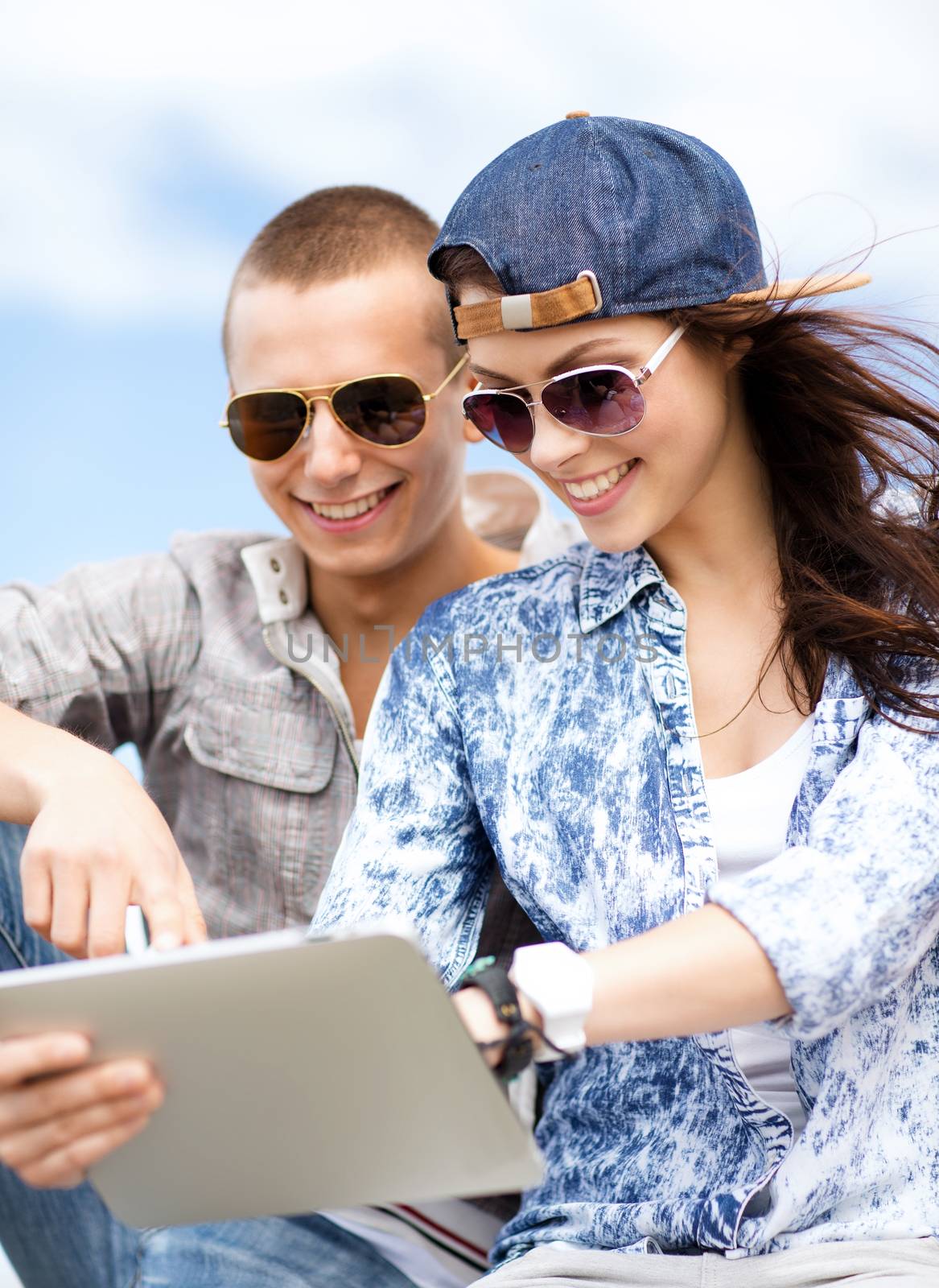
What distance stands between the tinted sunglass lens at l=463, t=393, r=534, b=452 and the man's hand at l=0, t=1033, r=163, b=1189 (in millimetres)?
914

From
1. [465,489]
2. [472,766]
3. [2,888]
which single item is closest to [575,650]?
[472,766]

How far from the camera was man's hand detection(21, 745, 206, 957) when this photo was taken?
150cm

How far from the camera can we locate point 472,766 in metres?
1.80

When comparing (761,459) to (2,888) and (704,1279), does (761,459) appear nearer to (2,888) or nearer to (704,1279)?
(704,1279)

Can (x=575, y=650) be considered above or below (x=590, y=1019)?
above

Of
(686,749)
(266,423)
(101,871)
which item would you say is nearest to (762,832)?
(686,749)

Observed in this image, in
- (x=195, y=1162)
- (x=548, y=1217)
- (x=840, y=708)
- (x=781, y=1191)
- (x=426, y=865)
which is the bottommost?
(x=548, y=1217)

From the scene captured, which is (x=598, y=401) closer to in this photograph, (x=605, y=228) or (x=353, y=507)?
(x=605, y=228)

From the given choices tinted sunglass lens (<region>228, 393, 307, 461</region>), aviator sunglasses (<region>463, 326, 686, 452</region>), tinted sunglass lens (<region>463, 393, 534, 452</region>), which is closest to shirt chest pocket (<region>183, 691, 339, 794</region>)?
tinted sunglass lens (<region>228, 393, 307, 461</region>)

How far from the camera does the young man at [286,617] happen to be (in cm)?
194

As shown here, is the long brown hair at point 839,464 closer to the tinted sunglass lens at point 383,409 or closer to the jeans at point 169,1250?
the tinted sunglass lens at point 383,409

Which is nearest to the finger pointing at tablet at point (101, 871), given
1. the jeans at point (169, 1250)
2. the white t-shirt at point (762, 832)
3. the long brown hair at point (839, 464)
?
the jeans at point (169, 1250)

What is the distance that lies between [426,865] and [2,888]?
0.73m

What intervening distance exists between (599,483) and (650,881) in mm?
511
